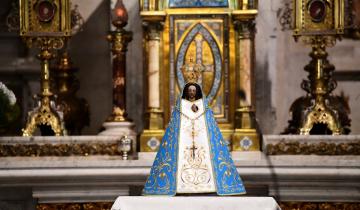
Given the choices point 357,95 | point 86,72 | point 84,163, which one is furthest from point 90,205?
point 357,95

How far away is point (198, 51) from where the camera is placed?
44.4ft

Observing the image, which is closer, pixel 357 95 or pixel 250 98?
pixel 250 98

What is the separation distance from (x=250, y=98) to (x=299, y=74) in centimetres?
A: 162

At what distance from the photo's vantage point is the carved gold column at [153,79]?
1338 centimetres

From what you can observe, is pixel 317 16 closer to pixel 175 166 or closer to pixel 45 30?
pixel 175 166

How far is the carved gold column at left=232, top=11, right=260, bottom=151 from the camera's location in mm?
13344

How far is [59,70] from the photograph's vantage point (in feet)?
47.1

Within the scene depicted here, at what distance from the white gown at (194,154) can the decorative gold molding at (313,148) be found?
1.08 metres

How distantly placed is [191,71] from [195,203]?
1531mm

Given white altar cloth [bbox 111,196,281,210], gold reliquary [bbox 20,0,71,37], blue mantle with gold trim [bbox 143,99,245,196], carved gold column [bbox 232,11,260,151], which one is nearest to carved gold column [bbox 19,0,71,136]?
gold reliquary [bbox 20,0,71,37]

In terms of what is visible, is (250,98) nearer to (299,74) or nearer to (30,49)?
(299,74)

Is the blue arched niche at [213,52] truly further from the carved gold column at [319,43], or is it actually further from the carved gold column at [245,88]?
the carved gold column at [319,43]

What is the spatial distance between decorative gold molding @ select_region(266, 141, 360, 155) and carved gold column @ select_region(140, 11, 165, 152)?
1028 millimetres

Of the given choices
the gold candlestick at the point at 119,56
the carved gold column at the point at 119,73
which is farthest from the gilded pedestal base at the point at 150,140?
the gold candlestick at the point at 119,56
